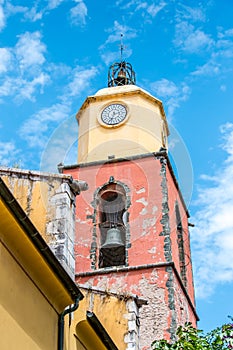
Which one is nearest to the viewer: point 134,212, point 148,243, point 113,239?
point 113,239

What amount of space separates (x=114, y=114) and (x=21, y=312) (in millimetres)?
13977

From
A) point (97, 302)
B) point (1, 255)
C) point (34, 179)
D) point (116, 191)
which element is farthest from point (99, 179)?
point (1, 255)

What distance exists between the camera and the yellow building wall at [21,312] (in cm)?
675

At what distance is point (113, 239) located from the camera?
695 inches

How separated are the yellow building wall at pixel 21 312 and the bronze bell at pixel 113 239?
31.6 ft

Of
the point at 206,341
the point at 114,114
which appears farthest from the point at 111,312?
the point at 114,114

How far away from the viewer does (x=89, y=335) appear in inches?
372

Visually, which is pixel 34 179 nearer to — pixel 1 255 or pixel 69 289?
pixel 69 289

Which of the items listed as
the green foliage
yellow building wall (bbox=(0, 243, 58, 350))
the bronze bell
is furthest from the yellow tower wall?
yellow building wall (bbox=(0, 243, 58, 350))

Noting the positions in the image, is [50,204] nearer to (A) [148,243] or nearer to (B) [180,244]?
(A) [148,243]

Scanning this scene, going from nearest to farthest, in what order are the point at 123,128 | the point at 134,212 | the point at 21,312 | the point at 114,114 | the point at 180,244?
1. the point at 21,312
2. the point at 134,212
3. the point at 180,244
4. the point at 123,128
5. the point at 114,114

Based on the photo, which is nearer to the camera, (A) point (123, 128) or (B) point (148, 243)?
(B) point (148, 243)

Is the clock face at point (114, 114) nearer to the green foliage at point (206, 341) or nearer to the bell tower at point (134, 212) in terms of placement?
the bell tower at point (134, 212)

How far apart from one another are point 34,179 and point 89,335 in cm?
227
